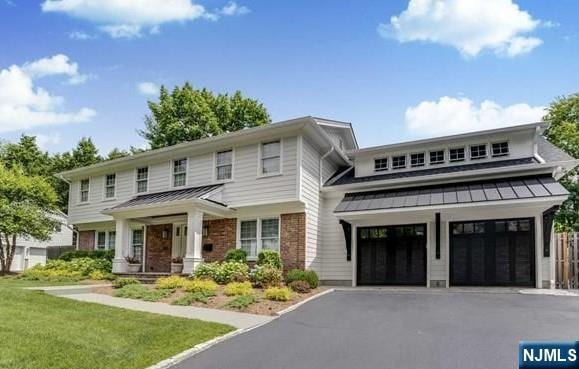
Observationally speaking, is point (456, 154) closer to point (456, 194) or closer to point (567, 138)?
point (456, 194)

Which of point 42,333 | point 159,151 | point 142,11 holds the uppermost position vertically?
point 142,11

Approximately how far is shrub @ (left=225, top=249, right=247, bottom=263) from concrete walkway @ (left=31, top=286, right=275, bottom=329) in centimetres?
400

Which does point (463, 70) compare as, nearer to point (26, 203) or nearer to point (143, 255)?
point (143, 255)

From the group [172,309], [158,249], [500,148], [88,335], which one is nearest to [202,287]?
[172,309]

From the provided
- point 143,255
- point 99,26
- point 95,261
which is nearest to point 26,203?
point 95,261

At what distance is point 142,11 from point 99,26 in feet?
8.74

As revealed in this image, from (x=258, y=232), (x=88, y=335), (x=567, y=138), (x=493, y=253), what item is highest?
(x=567, y=138)

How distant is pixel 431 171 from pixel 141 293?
10125 millimetres

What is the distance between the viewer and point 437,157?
16875mm

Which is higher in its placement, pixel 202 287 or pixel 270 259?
pixel 270 259

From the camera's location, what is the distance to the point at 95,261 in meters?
19.9

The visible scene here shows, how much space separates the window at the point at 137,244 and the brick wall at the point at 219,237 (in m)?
4.01

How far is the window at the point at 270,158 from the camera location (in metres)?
16.5

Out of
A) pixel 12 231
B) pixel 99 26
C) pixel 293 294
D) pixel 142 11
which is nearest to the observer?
pixel 142 11
